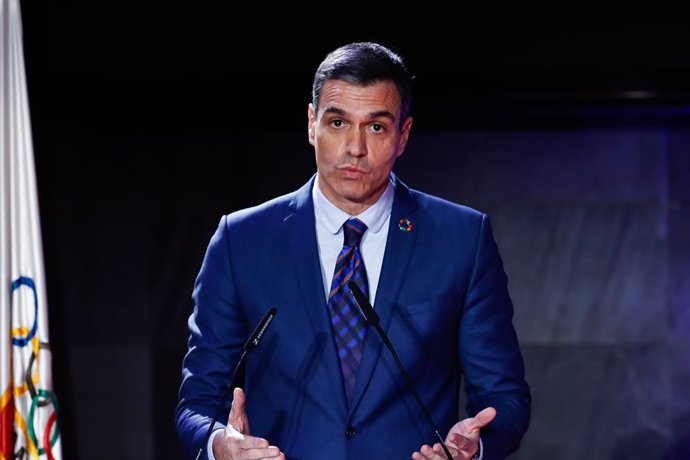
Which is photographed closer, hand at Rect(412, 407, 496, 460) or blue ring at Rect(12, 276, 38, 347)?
hand at Rect(412, 407, 496, 460)

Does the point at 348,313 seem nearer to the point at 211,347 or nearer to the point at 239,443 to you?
the point at 211,347

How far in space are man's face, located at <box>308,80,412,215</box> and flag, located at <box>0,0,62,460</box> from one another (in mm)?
1766

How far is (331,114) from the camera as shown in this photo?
1.97m

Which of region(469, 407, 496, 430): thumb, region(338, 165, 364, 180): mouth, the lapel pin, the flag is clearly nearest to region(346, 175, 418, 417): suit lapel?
the lapel pin

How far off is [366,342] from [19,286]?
1.94 m

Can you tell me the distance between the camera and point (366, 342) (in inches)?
74.8

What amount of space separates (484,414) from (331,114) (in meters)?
0.66

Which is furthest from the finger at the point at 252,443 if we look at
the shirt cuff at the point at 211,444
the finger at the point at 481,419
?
the finger at the point at 481,419

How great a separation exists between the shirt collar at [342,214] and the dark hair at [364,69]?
0.18 metres

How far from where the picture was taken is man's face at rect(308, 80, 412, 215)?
196 centimetres

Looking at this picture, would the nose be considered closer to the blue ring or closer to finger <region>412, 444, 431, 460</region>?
finger <region>412, 444, 431, 460</region>

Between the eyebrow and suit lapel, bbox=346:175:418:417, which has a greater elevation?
the eyebrow

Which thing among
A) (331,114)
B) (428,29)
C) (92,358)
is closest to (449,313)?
(331,114)

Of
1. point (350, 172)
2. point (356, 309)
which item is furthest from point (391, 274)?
point (350, 172)
